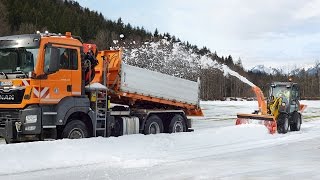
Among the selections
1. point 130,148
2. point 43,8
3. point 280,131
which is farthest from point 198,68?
point 43,8

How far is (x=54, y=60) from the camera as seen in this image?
11375 millimetres

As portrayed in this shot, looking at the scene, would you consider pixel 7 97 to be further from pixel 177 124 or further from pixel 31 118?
pixel 177 124

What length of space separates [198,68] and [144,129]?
40193 mm

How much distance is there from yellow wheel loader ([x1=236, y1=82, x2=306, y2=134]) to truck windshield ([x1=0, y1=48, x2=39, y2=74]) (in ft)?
31.9

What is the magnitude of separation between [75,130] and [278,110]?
10.0m

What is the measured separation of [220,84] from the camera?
8994cm

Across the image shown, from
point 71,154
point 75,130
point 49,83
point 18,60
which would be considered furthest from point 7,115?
point 71,154

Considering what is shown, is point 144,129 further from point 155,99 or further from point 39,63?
point 39,63

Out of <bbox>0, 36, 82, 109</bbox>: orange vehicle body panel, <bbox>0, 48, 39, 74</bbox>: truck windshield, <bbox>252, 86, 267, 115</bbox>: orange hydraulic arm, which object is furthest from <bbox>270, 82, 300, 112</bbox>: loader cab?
<bbox>0, 48, 39, 74</bbox>: truck windshield

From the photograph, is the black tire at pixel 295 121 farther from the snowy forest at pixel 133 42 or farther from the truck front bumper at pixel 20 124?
the snowy forest at pixel 133 42

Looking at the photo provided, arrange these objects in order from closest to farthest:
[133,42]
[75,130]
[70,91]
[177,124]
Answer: [70,91] < [75,130] < [177,124] < [133,42]

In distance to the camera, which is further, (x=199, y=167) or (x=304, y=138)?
(x=304, y=138)

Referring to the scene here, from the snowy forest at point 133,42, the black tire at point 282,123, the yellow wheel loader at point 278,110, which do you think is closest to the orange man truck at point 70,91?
the yellow wheel loader at point 278,110

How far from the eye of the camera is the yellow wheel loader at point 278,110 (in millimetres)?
17828
